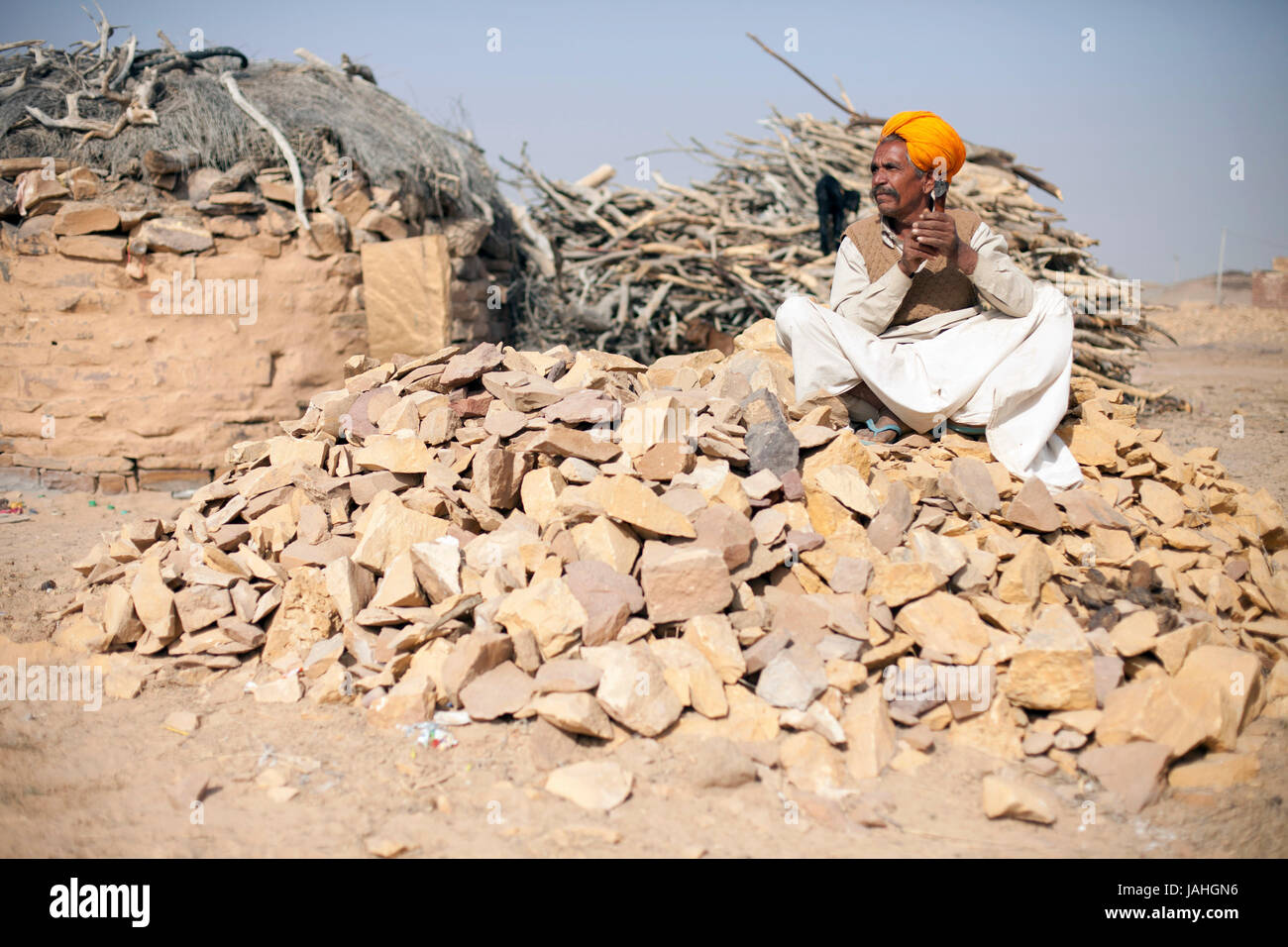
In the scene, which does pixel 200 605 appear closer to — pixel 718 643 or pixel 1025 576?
pixel 718 643

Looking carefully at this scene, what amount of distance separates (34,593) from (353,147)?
3.36 m

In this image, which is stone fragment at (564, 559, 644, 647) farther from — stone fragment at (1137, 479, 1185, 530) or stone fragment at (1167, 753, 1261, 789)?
stone fragment at (1137, 479, 1185, 530)

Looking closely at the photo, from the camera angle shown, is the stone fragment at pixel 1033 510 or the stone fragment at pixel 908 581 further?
the stone fragment at pixel 1033 510

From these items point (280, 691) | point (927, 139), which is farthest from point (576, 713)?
point (927, 139)

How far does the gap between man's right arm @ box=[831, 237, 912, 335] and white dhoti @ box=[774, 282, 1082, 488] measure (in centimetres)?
6

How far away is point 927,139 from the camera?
326 centimetres

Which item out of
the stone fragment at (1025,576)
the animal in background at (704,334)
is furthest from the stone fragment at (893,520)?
the animal in background at (704,334)

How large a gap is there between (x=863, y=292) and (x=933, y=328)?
333mm

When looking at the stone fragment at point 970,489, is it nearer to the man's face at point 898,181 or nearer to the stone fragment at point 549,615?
the man's face at point 898,181

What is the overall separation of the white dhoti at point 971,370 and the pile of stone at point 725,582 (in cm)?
12

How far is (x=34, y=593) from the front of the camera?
133 inches

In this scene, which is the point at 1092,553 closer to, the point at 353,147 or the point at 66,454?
the point at 353,147

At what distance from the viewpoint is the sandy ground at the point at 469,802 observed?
1.98m
